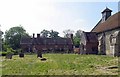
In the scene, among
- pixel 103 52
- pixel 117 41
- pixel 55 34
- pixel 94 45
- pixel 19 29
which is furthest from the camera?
pixel 55 34

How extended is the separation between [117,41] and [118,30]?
208cm

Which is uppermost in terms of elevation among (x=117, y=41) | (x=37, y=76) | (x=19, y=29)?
(x=19, y=29)

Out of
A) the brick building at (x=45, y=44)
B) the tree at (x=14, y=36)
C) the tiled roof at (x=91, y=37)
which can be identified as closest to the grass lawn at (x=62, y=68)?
the tiled roof at (x=91, y=37)

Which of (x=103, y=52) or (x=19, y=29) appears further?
(x=19, y=29)

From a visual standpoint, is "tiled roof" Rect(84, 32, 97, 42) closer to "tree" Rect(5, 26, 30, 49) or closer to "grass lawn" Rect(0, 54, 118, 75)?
"grass lawn" Rect(0, 54, 118, 75)

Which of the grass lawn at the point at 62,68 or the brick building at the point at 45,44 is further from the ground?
the brick building at the point at 45,44

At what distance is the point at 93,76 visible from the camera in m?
13.2

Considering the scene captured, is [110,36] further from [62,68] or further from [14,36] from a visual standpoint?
[14,36]

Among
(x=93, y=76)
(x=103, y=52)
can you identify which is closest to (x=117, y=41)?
(x=103, y=52)

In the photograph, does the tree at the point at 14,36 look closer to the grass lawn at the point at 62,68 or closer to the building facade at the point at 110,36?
the building facade at the point at 110,36

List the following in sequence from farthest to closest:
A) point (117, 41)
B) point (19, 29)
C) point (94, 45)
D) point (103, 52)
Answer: point (19, 29)
point (94, 45)
point (103, 52)
point (117, 41)

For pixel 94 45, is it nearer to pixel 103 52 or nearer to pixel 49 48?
pixel 103 52

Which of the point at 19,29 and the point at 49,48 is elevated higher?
the point at 19,29

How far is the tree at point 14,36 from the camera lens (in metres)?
104
